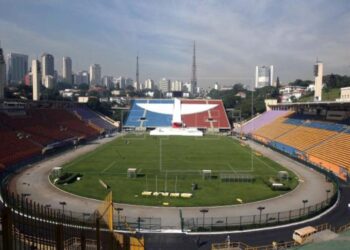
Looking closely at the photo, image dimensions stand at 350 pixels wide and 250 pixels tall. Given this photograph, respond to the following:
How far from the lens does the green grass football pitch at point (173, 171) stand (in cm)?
2927

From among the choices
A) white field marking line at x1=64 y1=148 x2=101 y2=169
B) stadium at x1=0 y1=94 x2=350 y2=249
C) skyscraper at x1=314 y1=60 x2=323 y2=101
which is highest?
skyscraper at x1=314 y1=60 x2=323 y2=101

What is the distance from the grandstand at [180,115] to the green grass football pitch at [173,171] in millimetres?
29557

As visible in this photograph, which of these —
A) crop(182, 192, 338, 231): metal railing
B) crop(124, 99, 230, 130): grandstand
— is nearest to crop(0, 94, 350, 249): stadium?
crop(182, 192, 338, 231): metal railing

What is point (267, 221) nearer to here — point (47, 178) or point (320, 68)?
point (47, 178)

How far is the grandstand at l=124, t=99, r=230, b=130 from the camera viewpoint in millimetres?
91438

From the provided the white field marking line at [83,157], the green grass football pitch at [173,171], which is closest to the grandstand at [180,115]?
the green grass football pitch at [173,171]

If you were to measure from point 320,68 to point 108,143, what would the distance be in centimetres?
4334

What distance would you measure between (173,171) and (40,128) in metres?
30.2

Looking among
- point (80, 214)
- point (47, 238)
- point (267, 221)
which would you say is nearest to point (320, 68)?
point (267, 221)

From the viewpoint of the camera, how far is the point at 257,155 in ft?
167

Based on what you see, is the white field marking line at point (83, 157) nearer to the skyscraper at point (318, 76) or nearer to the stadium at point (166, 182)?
the stadium at point (166, 182)

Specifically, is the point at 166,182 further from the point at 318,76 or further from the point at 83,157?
the point at 318,76

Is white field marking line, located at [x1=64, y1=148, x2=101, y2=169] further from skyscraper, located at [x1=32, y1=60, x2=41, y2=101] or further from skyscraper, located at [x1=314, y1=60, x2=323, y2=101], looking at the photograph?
skyscraper, located at [x1=314, y1=60, x2=323, y2=101]

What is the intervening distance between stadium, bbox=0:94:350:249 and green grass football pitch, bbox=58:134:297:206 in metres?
0.12
